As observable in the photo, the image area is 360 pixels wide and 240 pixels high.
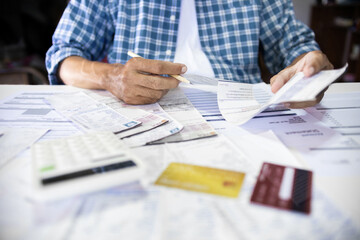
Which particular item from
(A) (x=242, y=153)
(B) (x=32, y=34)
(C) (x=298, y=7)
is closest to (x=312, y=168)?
(A) (x=242, y=153)

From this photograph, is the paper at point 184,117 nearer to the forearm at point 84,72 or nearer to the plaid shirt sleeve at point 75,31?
the forearm at point 84,72

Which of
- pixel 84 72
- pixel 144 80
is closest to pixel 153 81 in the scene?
pixel 144 80

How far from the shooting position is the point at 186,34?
3.16ft

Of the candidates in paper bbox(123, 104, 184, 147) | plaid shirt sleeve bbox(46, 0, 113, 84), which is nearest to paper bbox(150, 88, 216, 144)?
paper bbox(123, 104, 184, 147)

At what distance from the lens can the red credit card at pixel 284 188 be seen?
1.06 ft

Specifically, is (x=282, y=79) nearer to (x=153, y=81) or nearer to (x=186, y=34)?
(x=153, y=81)

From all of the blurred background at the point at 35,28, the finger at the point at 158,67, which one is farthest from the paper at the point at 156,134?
the blurred background at the point at 35,28

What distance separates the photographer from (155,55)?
0.93 m

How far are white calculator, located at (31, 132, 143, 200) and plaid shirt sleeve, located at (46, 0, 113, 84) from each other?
0.56 meters

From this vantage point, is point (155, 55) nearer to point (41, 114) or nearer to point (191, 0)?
point (191, 0)

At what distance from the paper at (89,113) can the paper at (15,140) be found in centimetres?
8

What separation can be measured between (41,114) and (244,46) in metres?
0.69

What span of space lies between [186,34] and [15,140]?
666 millimetres

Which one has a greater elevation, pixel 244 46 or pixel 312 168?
pixel 244 46
